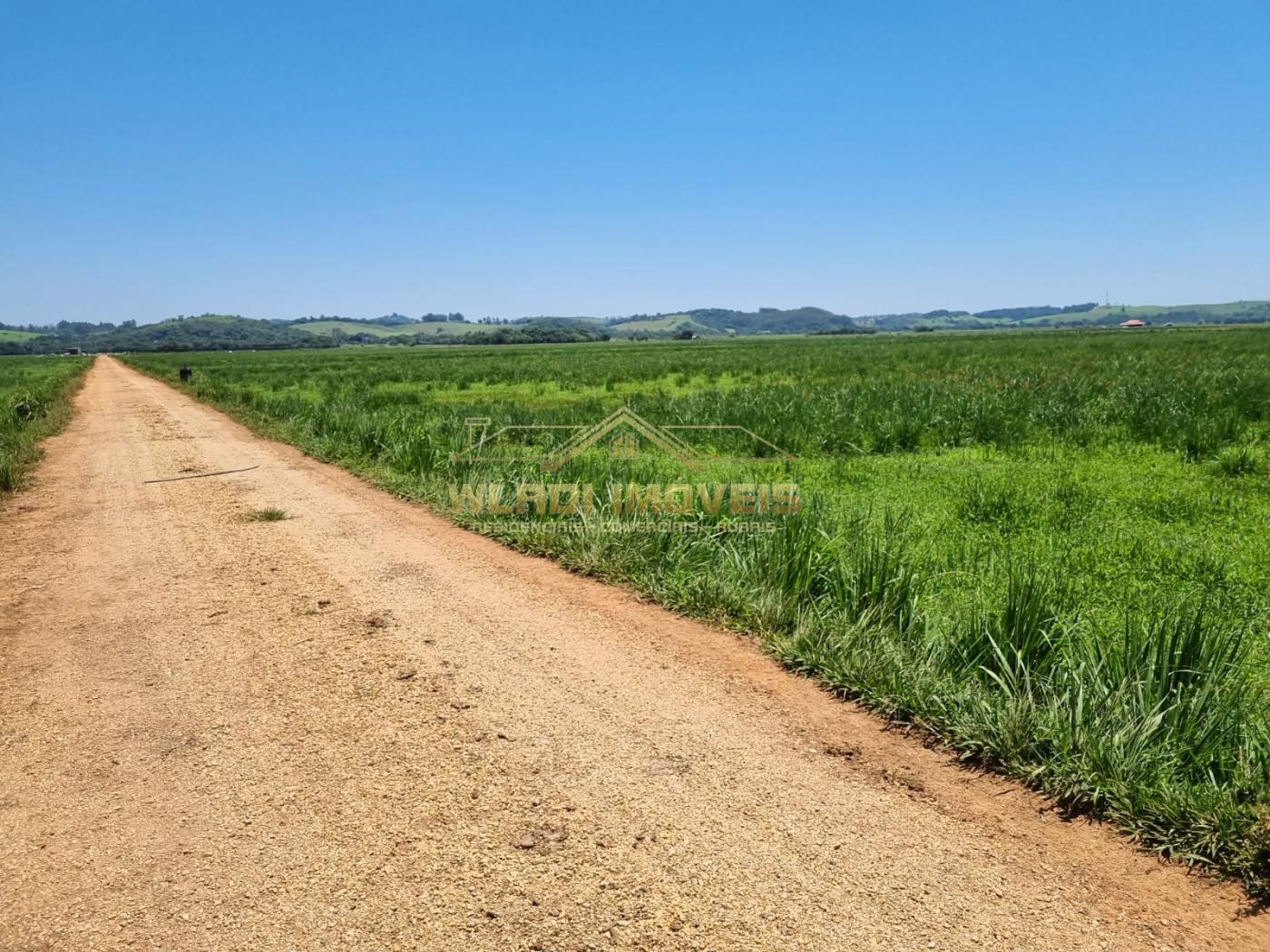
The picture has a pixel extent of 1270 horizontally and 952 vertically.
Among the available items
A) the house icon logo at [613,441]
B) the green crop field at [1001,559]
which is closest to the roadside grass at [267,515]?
the green crop field at [1001,559]

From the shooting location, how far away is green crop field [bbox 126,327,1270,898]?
3.37 meters

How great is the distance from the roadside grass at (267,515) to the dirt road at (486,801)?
2.57m

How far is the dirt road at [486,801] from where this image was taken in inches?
101

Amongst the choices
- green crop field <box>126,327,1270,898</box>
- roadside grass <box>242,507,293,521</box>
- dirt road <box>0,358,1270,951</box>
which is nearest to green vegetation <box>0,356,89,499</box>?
roadside grass <box>242,507,293,521</box>

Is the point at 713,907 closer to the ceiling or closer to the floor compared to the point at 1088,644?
closer to the floor

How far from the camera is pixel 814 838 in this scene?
3000 millimetres

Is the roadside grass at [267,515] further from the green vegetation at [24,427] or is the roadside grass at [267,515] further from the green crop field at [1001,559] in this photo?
the green vegetation at [24,427]

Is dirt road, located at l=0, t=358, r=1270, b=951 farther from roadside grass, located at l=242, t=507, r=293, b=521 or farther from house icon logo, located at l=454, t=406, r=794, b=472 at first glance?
house icon logo, located at l=454, t=406, r=794, b=472

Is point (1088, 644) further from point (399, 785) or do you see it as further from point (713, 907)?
point (399, 785)

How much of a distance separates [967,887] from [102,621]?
232 inches

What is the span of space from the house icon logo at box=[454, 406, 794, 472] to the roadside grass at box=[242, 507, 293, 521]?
2546mm

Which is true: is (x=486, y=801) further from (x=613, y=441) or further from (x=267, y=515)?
(x=613, y=441)

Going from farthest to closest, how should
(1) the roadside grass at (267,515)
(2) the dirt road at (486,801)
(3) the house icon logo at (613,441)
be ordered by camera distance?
(3) the house icon logo at (613,441)
(1) the roadside grass at (267,515)
(2) the dirt road at (486,801)

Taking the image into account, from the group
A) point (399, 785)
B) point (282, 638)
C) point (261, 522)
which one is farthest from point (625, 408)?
point (399, 785)
